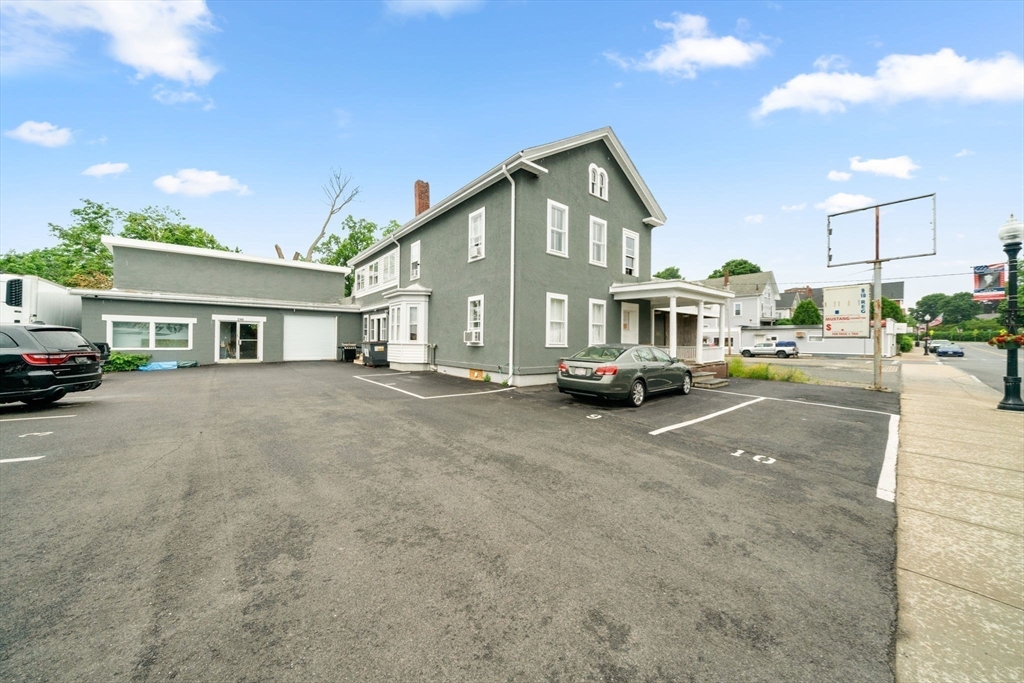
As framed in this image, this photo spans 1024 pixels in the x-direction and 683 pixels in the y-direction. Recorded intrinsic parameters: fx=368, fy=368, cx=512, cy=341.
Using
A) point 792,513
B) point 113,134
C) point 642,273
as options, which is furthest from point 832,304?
point 113,134

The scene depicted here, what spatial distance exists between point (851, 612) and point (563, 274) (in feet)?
39.4

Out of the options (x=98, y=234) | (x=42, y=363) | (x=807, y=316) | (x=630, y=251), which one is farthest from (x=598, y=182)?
(x=98, y=234)

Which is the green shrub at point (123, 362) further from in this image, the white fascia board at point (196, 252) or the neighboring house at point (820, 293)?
the neighboring house at point (820, 293)

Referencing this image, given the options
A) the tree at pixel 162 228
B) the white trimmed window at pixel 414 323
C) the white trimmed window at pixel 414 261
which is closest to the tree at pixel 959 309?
the white trimmed window at pixel 414 261

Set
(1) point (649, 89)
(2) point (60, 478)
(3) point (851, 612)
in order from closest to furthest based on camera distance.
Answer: (3) point (851, 612)
(2) point (60, 478)
(1) point (649, 89)

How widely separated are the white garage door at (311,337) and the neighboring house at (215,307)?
53 millimetres

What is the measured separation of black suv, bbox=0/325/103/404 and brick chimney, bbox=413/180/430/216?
13.9 meters

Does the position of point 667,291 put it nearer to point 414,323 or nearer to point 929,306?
point 414,323

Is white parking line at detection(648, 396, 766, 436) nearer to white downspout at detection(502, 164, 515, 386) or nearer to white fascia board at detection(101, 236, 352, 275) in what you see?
white downspout at detection(502, 164, 515, 386)

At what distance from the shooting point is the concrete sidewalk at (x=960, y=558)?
2.10 m

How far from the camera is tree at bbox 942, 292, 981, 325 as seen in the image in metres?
92.1

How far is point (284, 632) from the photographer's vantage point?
213 cm

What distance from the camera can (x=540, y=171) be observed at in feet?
40.9

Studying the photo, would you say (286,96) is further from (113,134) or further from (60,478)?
(60,478)
